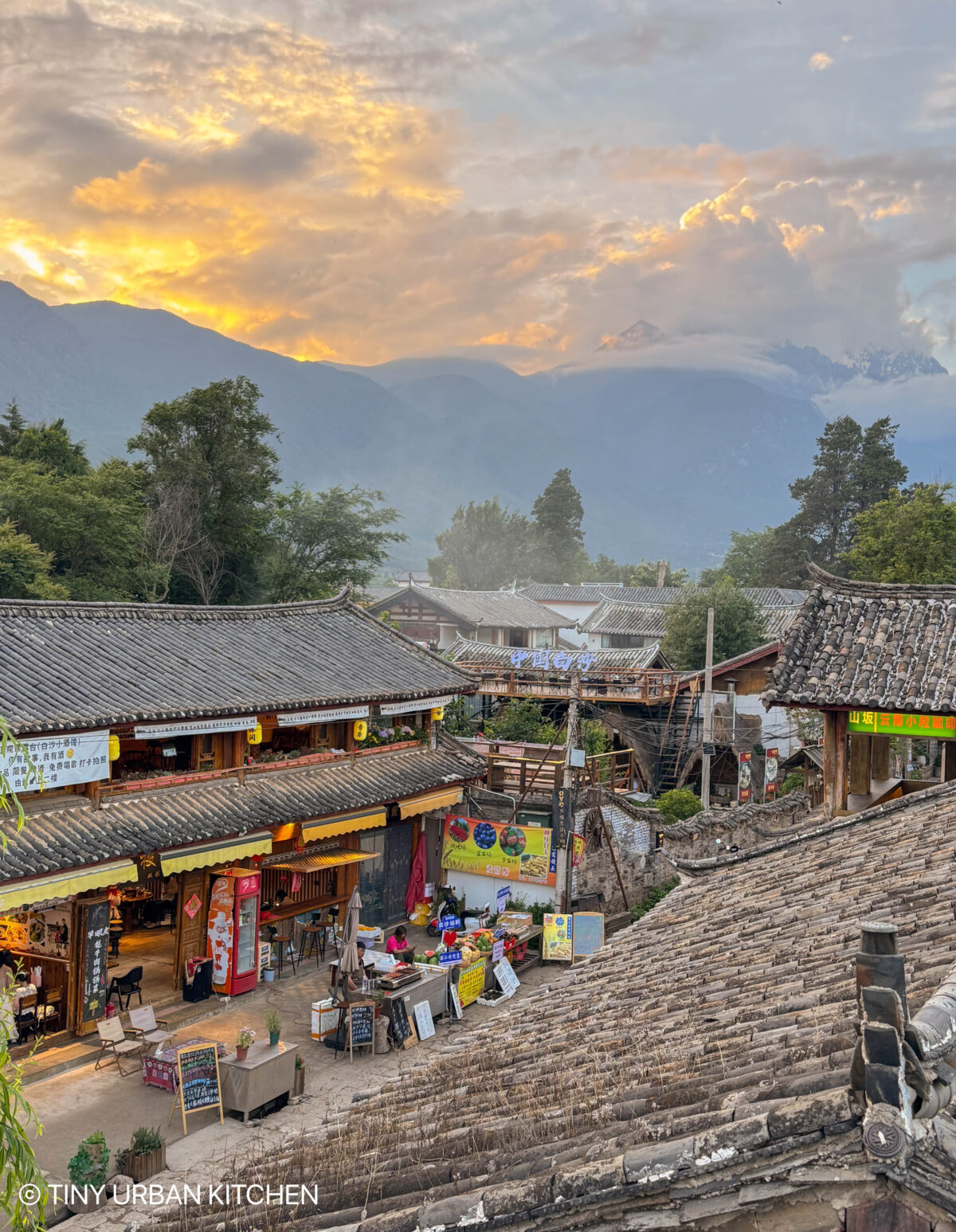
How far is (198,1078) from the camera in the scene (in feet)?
40.6

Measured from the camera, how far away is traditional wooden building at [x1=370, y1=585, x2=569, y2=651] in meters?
56.1

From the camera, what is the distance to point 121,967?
1752 cm

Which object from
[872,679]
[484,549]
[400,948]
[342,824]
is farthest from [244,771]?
[484,549]

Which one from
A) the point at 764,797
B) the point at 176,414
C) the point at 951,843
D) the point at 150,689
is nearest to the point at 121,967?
the point at 150,689

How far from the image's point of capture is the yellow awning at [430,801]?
67.3ft

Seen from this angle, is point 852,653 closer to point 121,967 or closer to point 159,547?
point 121,967

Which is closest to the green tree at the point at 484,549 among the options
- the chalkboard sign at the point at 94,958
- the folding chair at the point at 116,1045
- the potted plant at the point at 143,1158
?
the chalkboard sign at the point at 94,958

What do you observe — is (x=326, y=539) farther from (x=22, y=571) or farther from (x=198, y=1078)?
(x=198, y=1078)

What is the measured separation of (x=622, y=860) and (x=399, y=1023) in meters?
7.85

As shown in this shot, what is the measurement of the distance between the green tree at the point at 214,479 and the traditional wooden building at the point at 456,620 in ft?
46.1

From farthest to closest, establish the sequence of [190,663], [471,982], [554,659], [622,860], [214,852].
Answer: [554,659]
[622,860]
[190,663]
[471,982]
[214,852]

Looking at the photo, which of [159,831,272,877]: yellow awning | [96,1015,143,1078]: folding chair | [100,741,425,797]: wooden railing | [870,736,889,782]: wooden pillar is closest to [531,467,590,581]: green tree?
[100,741,425,797]: wooden railing

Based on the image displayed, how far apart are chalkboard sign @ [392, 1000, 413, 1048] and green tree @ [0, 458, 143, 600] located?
20.8 m

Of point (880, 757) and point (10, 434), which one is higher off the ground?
point (10, 434)
